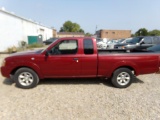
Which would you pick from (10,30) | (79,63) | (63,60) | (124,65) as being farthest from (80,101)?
(10,30)

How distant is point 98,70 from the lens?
546 centimetres

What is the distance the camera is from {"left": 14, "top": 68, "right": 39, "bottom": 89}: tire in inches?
210

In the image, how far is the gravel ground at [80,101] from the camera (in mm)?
3725

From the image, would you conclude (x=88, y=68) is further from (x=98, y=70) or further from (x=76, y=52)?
(x=76, y=52)

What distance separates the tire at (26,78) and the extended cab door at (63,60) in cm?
41

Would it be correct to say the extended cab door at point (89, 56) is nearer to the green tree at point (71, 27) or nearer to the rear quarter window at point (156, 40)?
the rear quarter window at point (156, 40)

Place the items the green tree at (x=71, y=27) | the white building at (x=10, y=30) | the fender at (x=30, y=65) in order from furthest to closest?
the green tree at (x=71, y=27) < the white building at (x=10, y=30) < the fender at (x=30, y=65)

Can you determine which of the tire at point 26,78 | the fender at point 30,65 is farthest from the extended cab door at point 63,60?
the tire at point 26,78

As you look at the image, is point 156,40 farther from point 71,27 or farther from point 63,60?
point 71,27

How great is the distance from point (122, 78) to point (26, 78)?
3.34m

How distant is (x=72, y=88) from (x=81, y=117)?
188 cm

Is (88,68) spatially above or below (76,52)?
below

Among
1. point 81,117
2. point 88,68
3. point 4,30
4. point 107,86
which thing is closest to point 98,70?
point 88,68

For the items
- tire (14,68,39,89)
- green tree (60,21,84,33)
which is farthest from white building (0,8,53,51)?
green tree (60,21,84,33)
